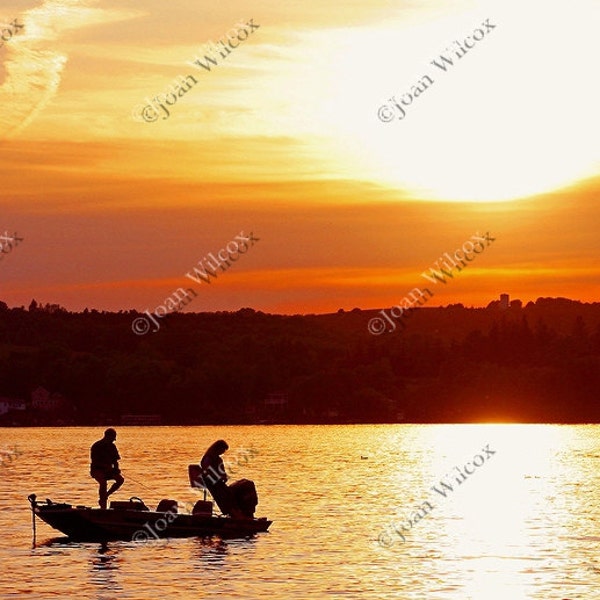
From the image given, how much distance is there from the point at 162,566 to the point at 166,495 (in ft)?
115

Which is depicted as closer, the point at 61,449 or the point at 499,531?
the point at 499,531

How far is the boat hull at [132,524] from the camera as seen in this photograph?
50.2m

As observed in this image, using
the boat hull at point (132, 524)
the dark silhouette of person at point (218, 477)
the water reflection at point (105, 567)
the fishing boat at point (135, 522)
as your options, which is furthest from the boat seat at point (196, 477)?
the water reflection at point (105, 567)

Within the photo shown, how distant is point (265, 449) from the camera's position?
578 ft

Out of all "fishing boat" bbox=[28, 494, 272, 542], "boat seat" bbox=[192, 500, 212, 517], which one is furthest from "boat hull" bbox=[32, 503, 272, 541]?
"boat seat" bbox=[192, 500, 212, 517]

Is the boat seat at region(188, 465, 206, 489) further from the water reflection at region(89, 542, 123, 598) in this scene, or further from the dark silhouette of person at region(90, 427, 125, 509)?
the water reflection at region(89, 542, 123, 598)

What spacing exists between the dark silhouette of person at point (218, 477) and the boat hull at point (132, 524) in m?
0.40

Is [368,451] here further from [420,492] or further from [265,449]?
[420,492]

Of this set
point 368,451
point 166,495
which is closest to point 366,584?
point 166,495

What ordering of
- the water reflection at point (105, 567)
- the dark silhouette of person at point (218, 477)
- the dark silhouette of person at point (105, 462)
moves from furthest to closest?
the dark silhouette of person at point (105, 462)
the dark silhouette of person at point (218, 477)
the water reflection at point (105, 567)

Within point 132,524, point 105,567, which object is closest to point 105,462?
point 132,524

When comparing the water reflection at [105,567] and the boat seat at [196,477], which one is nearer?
the water reflection at [105,567]

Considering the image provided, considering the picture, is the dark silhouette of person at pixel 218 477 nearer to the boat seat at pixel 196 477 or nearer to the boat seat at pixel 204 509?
the boat seat at pixel 196 477

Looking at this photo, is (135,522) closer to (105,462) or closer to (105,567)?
(105,462)
